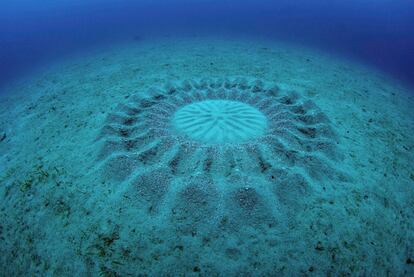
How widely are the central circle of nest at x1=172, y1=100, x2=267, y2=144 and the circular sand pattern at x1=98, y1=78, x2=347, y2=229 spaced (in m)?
0.02

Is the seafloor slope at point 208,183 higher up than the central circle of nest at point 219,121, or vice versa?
the central circle of nest at point 219,121

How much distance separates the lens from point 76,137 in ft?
15.6

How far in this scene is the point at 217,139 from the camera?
13.8ft

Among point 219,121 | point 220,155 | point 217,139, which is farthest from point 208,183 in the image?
point 219,121

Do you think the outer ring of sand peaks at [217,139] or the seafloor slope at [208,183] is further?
the outer ring of sand peaks at [217,139]

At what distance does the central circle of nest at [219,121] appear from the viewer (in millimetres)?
4297

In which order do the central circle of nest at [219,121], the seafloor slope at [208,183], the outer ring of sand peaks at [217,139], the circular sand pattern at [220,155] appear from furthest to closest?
the central circle of nest at [219,121] → the outer ring of sand peaks at [217,139] → the circular sand pattern at [220,155] → the seafloor slope at [208,183]

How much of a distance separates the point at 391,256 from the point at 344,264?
2.01ft

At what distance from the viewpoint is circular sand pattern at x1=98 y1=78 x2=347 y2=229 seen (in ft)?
10.6

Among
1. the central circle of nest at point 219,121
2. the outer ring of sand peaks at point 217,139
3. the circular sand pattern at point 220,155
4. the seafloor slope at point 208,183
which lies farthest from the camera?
the central circle of nest at point 219,121

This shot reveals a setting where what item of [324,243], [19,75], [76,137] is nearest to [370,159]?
[324,243]

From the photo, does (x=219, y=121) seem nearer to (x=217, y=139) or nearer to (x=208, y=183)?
(x=217, y=139)

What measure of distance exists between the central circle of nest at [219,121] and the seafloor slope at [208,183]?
0.10 ft

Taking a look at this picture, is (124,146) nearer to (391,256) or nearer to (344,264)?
(344,264)
